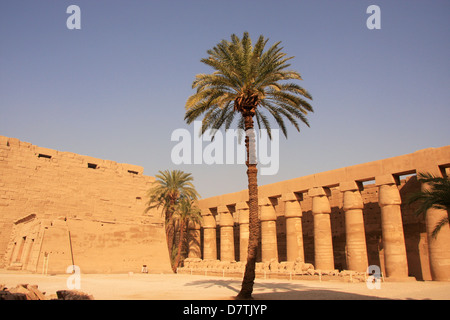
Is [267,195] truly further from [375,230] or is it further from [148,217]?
[148,217]

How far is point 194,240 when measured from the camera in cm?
3572

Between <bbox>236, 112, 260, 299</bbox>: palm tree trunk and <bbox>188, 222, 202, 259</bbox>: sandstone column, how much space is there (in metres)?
22.7

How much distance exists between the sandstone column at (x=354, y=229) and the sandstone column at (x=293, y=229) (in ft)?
12.4

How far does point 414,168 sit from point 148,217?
84.4 feet

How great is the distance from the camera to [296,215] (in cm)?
2634

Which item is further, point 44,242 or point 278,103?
point 44,242

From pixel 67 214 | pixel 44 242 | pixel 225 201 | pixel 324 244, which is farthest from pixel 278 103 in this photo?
pixel 67 214

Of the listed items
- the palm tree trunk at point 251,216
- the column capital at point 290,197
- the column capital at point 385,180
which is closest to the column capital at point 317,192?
the column capital at point 290,197

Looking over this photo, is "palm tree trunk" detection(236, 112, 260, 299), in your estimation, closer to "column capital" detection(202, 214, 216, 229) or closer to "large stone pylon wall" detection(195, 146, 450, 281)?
"large stone pylon wall" detection(195, 146, 450, 281)

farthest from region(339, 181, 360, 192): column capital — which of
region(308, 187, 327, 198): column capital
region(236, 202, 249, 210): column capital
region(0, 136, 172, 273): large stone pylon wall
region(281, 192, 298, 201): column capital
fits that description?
region(0, 136, 172, 273): large stone pylon wall

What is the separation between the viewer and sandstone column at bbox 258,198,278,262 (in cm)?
2714

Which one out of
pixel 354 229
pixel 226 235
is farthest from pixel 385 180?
pixel 226 235
